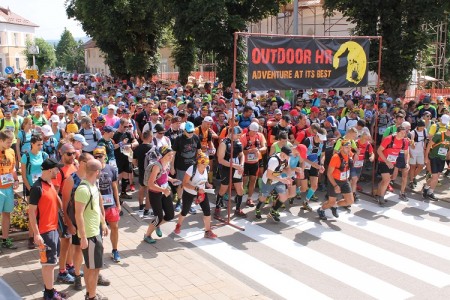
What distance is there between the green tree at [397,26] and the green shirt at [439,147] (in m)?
8.72

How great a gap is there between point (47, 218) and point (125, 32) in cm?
2684

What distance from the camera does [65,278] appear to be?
6730 mm

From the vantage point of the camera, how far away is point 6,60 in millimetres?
80375

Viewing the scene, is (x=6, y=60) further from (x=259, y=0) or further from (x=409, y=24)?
(x=409, y=24)

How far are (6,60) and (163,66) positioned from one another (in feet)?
97.8

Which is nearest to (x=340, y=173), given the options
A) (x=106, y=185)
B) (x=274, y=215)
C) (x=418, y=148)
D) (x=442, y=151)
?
(x=274, y=215)

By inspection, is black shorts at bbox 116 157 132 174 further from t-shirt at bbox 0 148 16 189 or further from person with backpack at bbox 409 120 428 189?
person with backpack at bbox 409 120 428 189

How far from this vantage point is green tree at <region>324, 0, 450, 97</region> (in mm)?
18656

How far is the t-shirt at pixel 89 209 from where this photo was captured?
573 centimetres

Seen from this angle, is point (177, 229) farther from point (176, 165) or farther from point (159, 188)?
Answer: point (176, 165)

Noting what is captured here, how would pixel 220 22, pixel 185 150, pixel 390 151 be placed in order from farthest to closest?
pixel 220 22
pixel 390 151
pixel 185 150

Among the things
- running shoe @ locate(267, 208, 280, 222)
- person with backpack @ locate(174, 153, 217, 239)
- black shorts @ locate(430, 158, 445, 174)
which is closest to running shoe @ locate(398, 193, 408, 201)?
black shorts @ locate(430, 158, 445, 174)

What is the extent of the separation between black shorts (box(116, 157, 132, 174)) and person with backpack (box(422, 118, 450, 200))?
278 inches

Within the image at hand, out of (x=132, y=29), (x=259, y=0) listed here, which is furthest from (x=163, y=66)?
(x=259, y=0)
